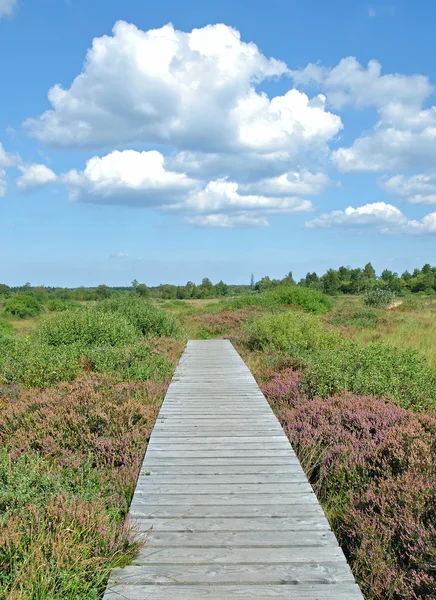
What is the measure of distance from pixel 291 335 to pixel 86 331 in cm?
606

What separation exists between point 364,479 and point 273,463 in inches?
39.1

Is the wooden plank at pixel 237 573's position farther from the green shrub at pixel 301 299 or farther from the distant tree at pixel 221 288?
the distant tree at pixel 221 288

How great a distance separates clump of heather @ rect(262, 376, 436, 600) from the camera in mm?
3539

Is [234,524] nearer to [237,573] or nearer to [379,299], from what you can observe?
[237,573]

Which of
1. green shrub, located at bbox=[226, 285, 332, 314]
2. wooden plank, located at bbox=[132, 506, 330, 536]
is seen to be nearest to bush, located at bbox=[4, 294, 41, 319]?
green shrub, located at bbox=[226, 285, 332, 314]

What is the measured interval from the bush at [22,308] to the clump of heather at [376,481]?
46.1 m

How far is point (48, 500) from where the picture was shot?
3.85 meters

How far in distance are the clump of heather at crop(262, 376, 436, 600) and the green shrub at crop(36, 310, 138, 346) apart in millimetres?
7134

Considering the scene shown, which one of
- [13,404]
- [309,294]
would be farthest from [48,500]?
[309,294]

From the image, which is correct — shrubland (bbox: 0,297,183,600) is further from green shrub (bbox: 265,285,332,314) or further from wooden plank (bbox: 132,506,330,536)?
green shrub (bbox: 265,285,332,314)

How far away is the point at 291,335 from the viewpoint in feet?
45.3

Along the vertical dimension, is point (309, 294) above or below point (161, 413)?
above

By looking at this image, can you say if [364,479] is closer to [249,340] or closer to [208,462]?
[208,462]

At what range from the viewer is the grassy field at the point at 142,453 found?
10.7ft
